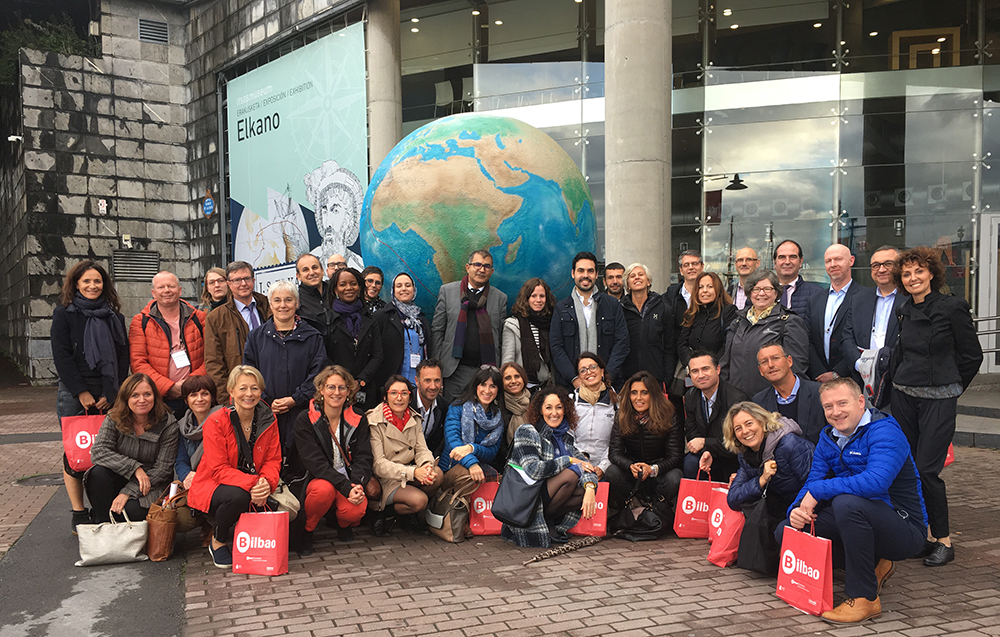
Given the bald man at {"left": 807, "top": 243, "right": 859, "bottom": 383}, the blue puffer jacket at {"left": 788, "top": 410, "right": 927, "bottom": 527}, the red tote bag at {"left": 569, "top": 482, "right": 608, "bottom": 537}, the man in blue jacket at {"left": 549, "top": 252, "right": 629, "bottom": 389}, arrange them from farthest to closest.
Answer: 1. the man in blue jacket at {"left": 549, "top": 252, "right": 629, "bottom": 389}
2. the bald man at {"left": 807, "top": 243, "right": 859, "bottom": 383}
3. the red tote bag at {"left": 569, "top": 482, "right": 608, "bottom": 537}
4. the blue puffer jacket at {"left": 788, "top": 410, "right": 927, "bottom": 527}

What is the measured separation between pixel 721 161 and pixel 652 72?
19.9ft

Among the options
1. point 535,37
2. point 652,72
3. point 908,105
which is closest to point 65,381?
point 652,72

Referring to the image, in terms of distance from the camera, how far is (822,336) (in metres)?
5.95

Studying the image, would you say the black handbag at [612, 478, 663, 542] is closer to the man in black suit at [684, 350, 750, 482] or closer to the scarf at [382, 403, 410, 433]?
the man in black suit at [684, 350, 750, 482]

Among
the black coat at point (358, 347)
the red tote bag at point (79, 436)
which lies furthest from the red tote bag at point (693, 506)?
the red tote bag at point (79, 436)

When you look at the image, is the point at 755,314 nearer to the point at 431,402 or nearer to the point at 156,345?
the point at 431,402

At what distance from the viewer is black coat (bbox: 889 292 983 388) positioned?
4891mm

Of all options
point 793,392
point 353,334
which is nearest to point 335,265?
point 353,334

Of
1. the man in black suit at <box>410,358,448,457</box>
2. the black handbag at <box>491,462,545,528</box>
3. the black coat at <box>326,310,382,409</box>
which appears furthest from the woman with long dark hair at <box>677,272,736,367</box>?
the black coat at <box>326,310,382,409</box>

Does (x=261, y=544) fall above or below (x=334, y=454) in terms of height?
below

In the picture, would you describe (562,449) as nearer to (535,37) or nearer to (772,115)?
A: (772,115)

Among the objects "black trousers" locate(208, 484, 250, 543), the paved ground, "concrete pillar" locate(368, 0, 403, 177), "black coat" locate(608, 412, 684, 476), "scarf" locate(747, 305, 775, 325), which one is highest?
"concrete pillar" locate(368, 0, 403, 177)

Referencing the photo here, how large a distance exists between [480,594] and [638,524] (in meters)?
1.64

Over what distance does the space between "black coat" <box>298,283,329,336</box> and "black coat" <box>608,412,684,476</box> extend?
251cm
